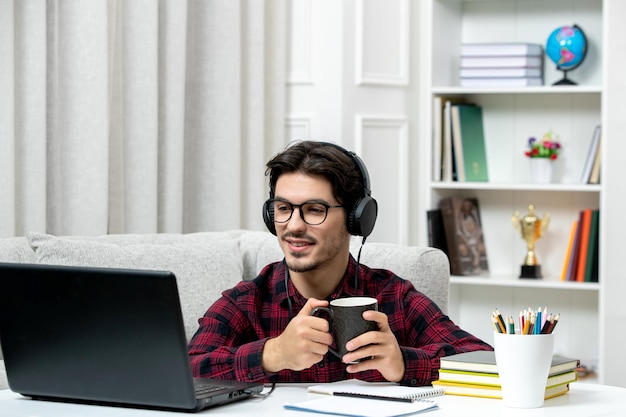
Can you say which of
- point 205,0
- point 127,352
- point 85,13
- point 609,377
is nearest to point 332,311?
point 127,352

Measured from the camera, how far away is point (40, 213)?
262cm

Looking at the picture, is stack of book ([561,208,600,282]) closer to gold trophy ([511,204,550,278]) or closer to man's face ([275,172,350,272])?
gold trophy ([511,204,550,278])

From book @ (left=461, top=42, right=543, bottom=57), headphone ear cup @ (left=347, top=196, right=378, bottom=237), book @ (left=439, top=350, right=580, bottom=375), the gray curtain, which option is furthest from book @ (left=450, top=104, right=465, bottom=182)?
book @ (left=439, top=350, right=580, bottom=375)

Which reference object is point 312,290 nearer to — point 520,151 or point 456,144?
point 456,144

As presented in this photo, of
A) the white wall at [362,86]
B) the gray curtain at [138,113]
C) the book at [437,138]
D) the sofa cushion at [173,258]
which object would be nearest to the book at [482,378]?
the sofa cushion at [173,258]

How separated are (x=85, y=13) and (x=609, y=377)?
213cm

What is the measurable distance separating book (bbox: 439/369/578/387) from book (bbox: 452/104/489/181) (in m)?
2.33

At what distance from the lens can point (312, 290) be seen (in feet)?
6.00

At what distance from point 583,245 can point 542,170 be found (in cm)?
32

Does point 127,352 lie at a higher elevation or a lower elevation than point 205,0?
lower

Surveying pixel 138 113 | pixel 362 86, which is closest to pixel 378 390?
pixel 138 113

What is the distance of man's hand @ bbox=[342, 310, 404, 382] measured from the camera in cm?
145

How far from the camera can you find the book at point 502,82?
3678 millimetres

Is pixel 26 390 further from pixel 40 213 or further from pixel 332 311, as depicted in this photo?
pixel 40 213
